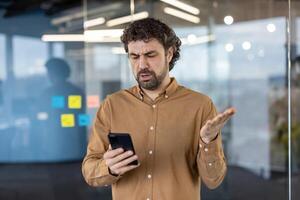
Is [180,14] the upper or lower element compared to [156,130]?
upper

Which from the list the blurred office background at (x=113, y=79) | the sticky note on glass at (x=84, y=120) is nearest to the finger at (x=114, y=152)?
the blurred office background at (x=113, y=79)

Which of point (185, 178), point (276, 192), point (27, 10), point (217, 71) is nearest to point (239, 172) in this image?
point (276, 192)

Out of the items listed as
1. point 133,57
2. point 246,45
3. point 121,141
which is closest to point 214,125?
point 121,141

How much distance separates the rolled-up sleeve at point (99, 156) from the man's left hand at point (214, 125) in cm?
38

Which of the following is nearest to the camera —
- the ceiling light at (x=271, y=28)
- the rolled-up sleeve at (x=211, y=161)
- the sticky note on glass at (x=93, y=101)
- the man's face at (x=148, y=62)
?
the rolled-up sleeve at (x=211, y=161)

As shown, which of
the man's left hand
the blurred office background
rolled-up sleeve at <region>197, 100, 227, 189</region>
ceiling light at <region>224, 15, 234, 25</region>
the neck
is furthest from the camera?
ceiling light at <region>224, 15, 234, 25</region>

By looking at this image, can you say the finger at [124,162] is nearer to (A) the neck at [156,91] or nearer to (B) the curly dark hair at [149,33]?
(A) the neck at [156,91]

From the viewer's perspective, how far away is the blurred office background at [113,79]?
5.06m

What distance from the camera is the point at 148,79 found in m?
1.83

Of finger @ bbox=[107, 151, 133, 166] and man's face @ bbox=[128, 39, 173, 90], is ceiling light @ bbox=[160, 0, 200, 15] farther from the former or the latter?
finger @ bbox=[107, 151, 133, 166]

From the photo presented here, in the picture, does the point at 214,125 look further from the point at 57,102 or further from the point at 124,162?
the point at 57,102

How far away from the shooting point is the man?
183 cm

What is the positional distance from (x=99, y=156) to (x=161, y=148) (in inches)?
9.8

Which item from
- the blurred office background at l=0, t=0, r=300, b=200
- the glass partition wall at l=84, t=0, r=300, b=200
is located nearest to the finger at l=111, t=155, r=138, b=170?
the blurred office background at l=0, t=0, r=300, b=200
